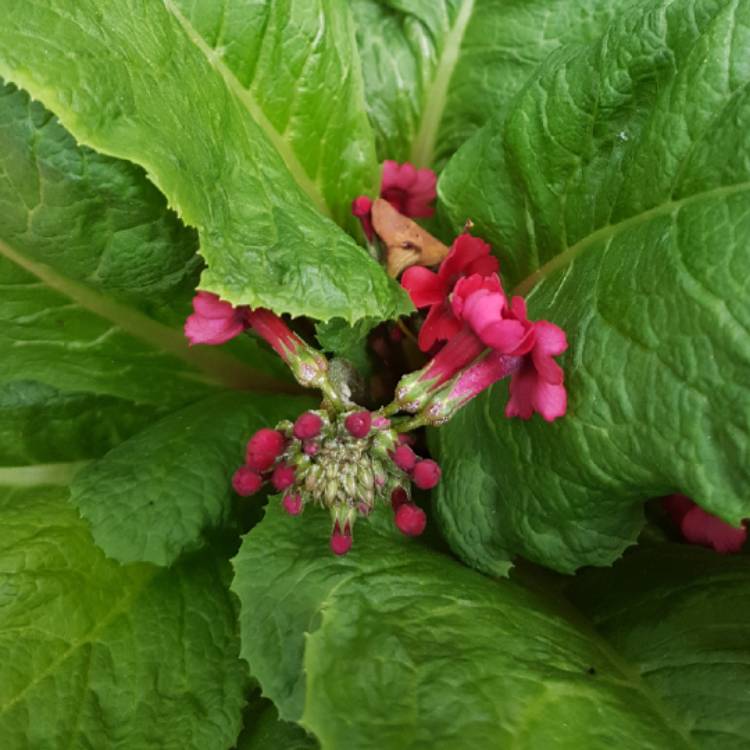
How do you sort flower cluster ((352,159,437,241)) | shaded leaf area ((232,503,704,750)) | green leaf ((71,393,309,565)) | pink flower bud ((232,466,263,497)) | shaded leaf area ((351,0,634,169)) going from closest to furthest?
shaded leaf area ((232,503,704,750)) → pink flower bud ((232,466,263,497)) → green leaf ((71,393,309,565)) → flower cluster ((352,159,437,241)) → shaded leaf area ((351,0,634,169))

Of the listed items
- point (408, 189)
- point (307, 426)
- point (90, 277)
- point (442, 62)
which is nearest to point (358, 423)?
point (307, 426)

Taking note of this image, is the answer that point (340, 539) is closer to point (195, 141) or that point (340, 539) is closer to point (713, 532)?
point (195, 141)

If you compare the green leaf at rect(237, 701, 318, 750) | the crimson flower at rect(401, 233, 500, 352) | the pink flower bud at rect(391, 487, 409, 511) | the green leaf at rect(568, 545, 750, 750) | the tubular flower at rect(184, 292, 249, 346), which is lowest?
the green leaf at rect(237, 701, 318, 750)

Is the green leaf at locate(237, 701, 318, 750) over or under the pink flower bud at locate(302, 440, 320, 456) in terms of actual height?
under

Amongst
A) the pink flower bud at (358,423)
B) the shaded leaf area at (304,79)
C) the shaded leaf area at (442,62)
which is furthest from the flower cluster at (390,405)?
the shaded leaf area at (442,62)

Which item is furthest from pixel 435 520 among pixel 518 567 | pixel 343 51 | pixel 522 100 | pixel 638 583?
pixel 343 51

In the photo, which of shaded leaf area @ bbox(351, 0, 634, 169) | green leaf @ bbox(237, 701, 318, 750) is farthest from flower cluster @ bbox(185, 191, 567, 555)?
shaded leaf area @ bbox(351, 0, 634, 169)

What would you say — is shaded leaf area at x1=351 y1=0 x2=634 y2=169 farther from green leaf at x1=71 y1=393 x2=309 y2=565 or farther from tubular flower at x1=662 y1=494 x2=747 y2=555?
tubular flower at x1=662 y1=494 x2=747 y2=555

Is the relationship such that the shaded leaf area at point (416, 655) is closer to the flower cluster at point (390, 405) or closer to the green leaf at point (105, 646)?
the flower cluster at point (390, 405)

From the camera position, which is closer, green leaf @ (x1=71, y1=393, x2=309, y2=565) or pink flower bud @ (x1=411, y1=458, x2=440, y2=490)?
pink flower bud @ (x1=411, y1=458, x2=440, y2=490)
